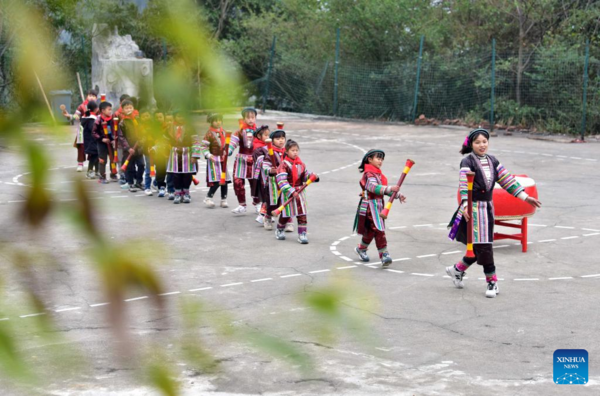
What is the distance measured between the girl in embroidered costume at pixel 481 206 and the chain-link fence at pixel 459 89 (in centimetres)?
1361

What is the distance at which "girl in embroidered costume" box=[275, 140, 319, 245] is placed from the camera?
1112cm

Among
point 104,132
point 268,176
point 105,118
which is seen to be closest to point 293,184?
point 268,176

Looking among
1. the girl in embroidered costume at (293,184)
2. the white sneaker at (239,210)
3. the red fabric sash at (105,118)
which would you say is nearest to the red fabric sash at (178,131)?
the girl in embroidered costume at (293,184)

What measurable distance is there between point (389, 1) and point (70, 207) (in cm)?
2808

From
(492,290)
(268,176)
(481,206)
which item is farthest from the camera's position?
Result: (268,176)

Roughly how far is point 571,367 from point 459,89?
69.3 ft

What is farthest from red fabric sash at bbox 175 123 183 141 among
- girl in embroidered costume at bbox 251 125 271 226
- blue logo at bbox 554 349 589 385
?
girl in embroidered costume at bbox 251 125 271 226

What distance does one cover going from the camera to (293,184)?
11281mm

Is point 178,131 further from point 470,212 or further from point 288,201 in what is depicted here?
point 288,201

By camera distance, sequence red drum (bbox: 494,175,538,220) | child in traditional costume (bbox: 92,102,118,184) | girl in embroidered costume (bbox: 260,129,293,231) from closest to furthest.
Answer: red drum (bbox: 494,175,538,220) → girl in embroidered costume (bbox: 260,129,293,231) → child in traditional costume (bbox: 92,102,118,184)

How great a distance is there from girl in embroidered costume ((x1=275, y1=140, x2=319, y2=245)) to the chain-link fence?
36.9 feet

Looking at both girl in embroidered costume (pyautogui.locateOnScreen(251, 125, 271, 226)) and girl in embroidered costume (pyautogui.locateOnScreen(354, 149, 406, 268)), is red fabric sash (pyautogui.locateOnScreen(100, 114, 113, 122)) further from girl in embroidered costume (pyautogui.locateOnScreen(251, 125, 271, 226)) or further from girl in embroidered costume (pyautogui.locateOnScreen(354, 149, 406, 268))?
girl in embroidered costume (pyautogui.locateOnScreen(354, 149, 406, 268))

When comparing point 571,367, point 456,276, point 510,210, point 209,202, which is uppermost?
point 510,210

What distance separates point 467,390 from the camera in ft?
20.4
